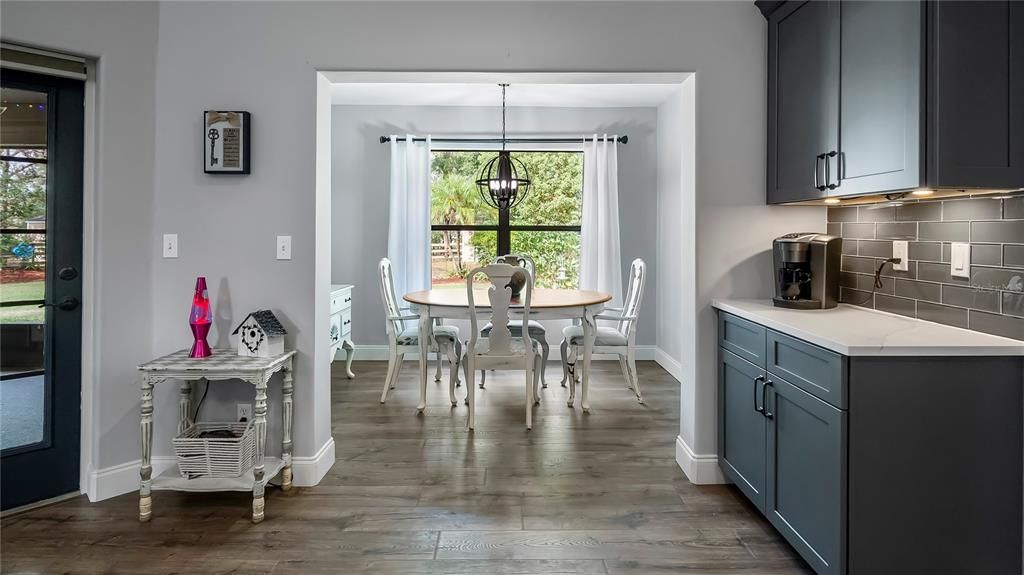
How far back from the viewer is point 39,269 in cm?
244

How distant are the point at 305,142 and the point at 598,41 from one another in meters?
1.47

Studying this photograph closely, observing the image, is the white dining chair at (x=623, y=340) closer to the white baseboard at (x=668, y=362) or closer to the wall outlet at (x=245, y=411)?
the white baseboard at (x=668, y=362)

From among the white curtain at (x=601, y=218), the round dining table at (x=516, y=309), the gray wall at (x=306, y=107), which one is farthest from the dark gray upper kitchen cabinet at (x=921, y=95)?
the white curtain at (x=601, y=218)

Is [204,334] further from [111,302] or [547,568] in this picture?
[547,568]

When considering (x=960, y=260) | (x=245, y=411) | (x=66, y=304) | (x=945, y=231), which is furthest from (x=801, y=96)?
(x=66, y=304)

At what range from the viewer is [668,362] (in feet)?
16.6

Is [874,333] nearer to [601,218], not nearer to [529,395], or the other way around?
[529,395]

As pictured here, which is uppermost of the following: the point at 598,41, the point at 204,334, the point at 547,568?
the point at 598,41

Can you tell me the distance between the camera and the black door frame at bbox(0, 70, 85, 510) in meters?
2.44

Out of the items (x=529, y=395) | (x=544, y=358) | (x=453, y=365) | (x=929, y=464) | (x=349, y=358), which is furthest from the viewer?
(x=349, y=358)

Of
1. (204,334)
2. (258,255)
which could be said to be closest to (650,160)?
(258,255)

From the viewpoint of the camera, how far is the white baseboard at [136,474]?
2.50 metres

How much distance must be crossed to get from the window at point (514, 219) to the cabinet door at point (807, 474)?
356 cm

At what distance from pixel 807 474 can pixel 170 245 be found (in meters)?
2.84
